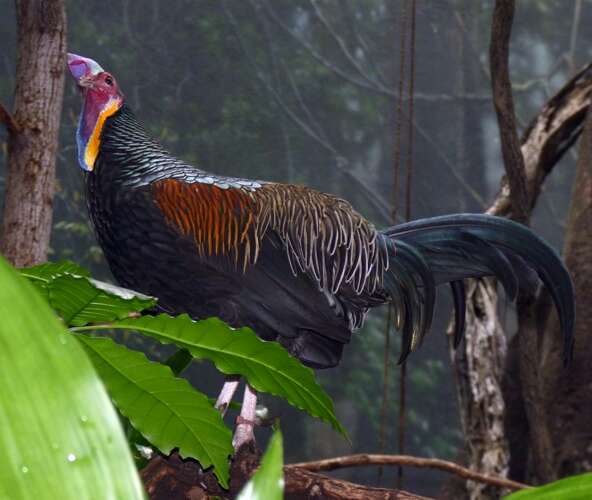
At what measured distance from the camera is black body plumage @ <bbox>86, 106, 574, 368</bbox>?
3.84 ft

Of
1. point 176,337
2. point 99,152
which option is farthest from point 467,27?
point 176,337

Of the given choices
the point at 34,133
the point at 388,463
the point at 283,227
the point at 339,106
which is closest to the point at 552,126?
the point at 339,106

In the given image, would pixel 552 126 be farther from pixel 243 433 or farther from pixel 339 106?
pixel 243 433

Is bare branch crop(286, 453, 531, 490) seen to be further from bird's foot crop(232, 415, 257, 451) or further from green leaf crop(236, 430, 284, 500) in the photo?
green leaf crop(236, 430, 284, 500)

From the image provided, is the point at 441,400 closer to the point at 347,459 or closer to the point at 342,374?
the point at 342,374

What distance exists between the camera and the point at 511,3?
1567mm

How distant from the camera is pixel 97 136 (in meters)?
1.28

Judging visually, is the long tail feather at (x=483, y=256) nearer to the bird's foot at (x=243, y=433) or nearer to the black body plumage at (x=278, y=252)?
the black body plumage at (x=278, y=252)

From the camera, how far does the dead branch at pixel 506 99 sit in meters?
1.57

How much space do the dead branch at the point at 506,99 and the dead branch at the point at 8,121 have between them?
2.97 ft

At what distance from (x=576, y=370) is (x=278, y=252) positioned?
1.03m

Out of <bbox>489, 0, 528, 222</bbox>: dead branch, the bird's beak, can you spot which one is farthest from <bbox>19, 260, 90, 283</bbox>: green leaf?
<bbox>489, 0, 528, 222</bbox>: dead branch

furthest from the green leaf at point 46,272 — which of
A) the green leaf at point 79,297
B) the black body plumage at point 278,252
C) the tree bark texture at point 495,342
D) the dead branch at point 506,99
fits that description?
the tree bark texture at point 495,342

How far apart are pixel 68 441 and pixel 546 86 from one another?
2.92 m
